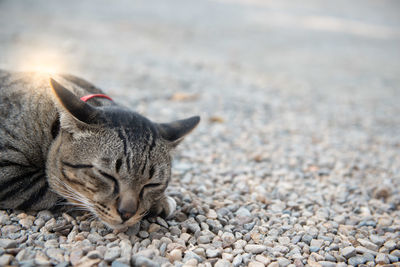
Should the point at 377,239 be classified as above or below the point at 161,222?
below

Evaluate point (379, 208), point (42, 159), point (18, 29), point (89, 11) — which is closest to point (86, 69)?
point (18, 29)

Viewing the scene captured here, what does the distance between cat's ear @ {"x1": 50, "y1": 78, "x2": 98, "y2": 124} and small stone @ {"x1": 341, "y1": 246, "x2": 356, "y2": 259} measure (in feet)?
7.18

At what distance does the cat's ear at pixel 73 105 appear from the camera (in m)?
2.36

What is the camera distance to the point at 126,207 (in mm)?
2426

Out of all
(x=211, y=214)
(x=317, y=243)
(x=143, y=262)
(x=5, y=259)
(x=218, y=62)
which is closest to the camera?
(x=5, y=259)

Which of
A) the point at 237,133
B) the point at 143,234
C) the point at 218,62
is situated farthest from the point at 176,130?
the point at 218,62

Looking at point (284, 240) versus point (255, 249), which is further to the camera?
point (284, 240)

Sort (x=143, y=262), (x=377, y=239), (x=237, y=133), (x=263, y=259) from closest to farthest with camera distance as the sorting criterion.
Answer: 1. (x=143, y=262)
2. (x=263, y=259)
3. (x=377, y=239)
4. (x=237, y=133)

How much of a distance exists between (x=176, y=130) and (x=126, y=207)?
2.67ft

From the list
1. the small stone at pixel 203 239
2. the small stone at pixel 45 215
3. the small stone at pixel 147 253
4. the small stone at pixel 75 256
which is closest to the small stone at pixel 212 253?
the small stone at pixel 203 239

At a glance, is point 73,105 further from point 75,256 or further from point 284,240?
point 284,240

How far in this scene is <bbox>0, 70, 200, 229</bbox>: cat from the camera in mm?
2477

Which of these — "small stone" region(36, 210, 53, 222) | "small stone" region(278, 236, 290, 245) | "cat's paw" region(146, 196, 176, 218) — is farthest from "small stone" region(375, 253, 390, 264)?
"small stone" region(36, 210, 53, 222)

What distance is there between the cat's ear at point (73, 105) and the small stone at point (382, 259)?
241 cm
